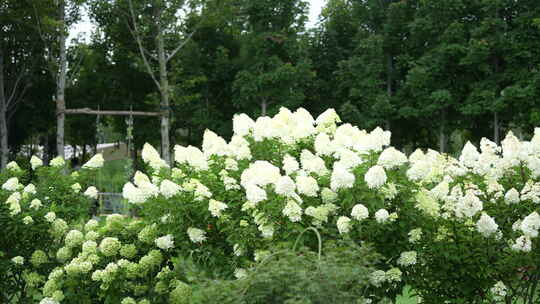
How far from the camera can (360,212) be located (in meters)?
3.84

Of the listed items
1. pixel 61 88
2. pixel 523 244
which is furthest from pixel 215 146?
pixel 61 88

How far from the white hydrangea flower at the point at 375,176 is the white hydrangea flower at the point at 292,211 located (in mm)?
462

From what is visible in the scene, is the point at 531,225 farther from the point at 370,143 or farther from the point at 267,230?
the point at 267,230

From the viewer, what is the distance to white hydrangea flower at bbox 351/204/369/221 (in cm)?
384

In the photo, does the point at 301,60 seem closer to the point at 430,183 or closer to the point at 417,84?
the point at 417,84

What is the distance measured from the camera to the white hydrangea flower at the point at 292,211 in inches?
153

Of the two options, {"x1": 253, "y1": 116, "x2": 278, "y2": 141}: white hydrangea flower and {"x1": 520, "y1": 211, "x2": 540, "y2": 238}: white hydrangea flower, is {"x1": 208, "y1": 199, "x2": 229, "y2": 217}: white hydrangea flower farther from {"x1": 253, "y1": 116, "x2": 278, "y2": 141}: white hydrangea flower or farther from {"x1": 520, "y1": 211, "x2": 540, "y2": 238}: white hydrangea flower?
{"x1": 520, "y1": 211, "x2": 540, "y2": 238}: white hydrangea flower

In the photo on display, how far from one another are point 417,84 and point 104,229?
20.1m

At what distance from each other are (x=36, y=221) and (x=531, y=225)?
3663 millimetres

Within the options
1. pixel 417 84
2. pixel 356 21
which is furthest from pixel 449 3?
pixel 356 21

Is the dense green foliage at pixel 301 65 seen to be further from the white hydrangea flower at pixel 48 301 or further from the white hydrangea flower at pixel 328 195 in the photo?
the white hydrangea flower at pixel 328 195

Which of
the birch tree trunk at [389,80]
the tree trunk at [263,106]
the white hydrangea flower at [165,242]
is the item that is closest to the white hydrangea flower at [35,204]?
the white hydrangea flower at [165,242]

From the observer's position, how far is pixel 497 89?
2283 cm

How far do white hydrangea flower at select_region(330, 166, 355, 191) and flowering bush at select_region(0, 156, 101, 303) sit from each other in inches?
83.4
